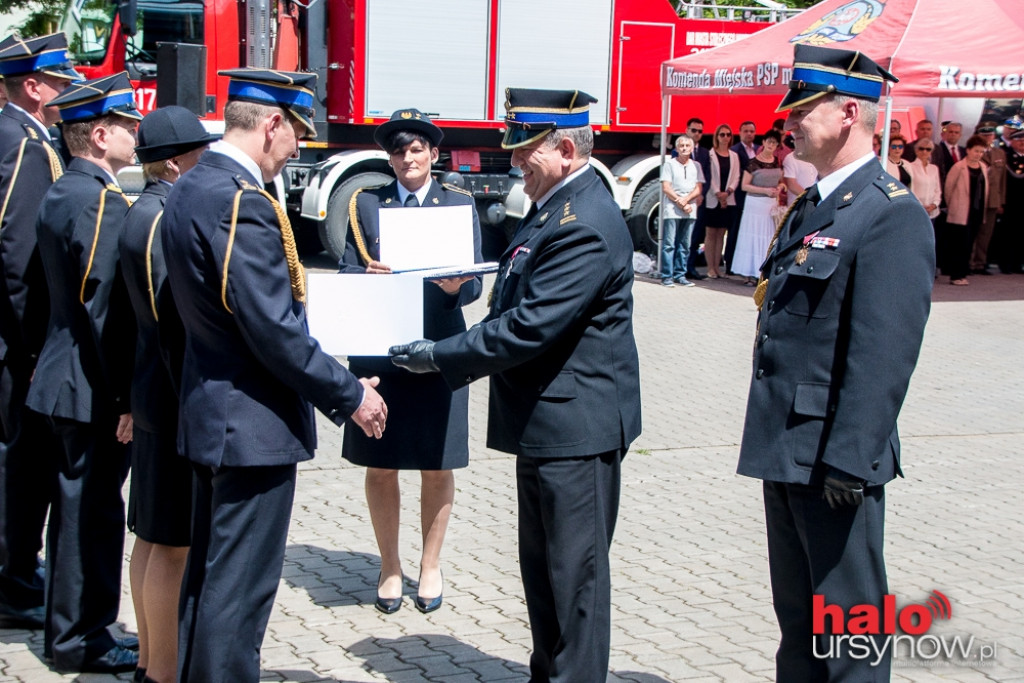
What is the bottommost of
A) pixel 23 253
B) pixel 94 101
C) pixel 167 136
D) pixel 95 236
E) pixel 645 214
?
pixel 645 214

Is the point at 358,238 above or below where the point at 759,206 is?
above

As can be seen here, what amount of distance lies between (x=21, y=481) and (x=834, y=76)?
3.31 meters

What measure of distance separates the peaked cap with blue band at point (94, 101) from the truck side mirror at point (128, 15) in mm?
7833

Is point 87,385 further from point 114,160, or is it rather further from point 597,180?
point 597,180

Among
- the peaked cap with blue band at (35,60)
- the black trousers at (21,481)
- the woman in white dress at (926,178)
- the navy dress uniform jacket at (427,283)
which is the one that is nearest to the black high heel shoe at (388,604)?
the navy dress uniform jacket at (427,283)

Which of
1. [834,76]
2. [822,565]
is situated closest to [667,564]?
[822,565]

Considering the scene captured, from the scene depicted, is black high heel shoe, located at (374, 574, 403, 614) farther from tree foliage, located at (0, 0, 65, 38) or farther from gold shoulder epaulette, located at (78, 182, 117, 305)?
tree foliage, located at (0, 0, 65, 38)

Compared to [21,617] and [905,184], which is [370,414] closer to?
[21,617]

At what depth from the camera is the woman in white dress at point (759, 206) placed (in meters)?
13.3

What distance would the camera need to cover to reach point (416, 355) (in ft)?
12.2

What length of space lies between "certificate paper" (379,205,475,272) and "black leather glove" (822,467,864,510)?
191cm

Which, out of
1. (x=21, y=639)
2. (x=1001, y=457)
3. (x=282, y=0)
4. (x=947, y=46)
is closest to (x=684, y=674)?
(x=21, y=639)

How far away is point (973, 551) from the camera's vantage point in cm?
546

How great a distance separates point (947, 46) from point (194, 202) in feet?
35.5
